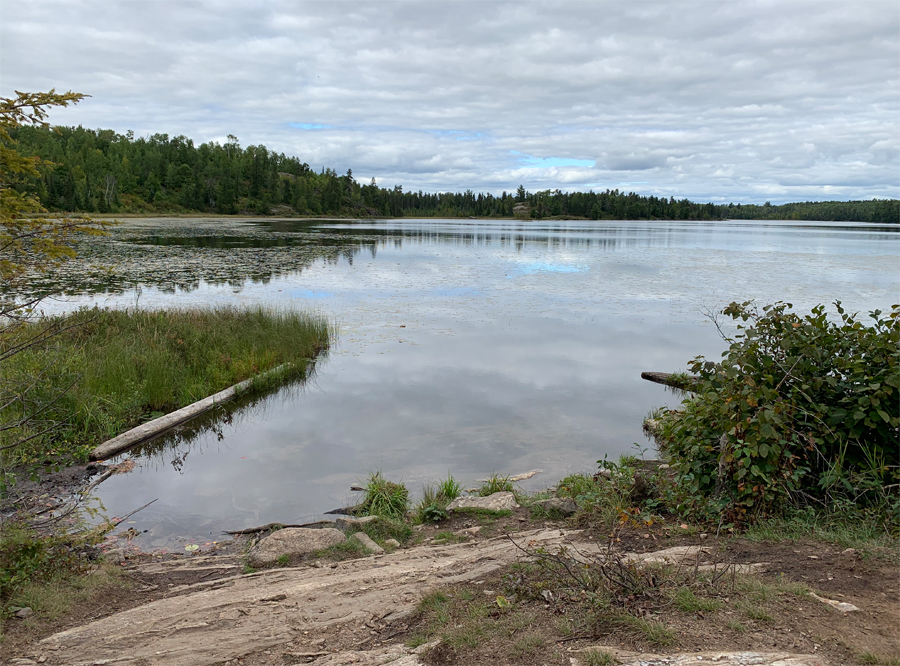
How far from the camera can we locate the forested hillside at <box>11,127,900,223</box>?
4021 inches

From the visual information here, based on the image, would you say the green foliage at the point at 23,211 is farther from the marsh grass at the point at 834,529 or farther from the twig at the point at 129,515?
the marsh grass at the point at 834,529

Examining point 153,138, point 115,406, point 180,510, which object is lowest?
point 180,510

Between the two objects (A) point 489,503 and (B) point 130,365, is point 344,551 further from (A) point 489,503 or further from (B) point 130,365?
(B) point 130,365

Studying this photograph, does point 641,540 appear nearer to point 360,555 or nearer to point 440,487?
point 360,555

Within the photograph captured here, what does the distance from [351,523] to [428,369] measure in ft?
22.1

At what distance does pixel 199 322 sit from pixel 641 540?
37.7ft

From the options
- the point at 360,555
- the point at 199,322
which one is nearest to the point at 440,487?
the point at 360,555

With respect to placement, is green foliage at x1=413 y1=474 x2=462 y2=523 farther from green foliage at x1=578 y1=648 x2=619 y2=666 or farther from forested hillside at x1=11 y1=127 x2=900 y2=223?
forested hillside at x1=11 y1=127 x2=900 y2=223

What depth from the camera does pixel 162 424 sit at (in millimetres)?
8906

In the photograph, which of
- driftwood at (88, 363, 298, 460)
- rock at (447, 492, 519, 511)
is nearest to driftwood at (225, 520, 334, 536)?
rock at (447, 492, 519, 511)

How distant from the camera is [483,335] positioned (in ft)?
51.2

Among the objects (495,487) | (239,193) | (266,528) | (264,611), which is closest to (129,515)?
(266,528)

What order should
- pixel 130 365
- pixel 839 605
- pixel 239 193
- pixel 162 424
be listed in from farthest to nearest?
pixel 239 193, pixel 130 365, pixel 162 424, pixel 839 605

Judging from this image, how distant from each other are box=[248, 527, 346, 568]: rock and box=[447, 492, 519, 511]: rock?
1.40 meters
